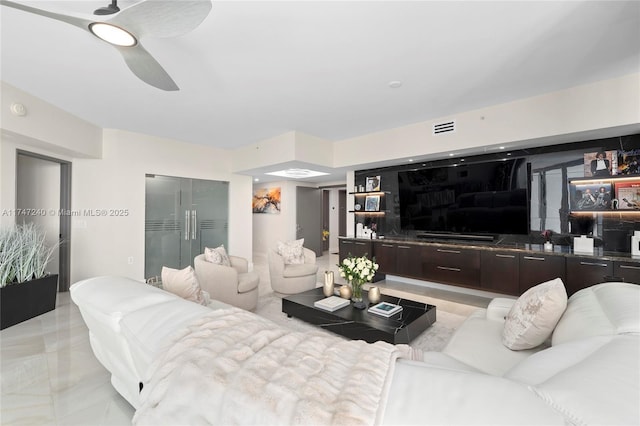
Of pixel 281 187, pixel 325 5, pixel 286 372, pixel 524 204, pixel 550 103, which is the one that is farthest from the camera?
pixel 281 187

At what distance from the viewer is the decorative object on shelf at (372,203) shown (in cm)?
564

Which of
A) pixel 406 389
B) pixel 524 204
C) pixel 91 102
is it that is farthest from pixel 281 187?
pixel 406 389

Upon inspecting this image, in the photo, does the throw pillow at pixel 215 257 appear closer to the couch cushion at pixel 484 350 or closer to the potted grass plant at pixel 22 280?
the potted grass plant at pixel 22 280

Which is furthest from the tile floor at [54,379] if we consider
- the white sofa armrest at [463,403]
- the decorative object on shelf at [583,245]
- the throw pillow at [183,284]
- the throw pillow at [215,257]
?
the decorative object on shelf at [583,245]

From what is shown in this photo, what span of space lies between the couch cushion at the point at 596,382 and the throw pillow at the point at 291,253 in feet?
11.8

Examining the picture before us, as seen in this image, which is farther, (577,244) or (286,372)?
(577,244)

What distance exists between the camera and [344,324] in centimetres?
261

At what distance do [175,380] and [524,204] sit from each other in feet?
15.2

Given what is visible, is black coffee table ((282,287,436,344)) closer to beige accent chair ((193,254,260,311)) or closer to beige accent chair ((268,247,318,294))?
beige accent chair ((193,254,260,311))

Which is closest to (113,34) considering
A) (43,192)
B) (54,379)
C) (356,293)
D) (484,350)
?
(54,379)

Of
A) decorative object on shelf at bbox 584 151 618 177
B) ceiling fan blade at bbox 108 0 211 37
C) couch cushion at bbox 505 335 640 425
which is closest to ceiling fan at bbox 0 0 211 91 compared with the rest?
ceiling fan blade at bbox 108 0 211 37

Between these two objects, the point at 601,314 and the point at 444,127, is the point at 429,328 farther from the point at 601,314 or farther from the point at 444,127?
the point at 444,127

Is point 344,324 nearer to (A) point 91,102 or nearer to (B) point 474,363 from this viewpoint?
(B) point 474,363

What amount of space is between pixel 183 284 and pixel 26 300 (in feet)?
8.57
